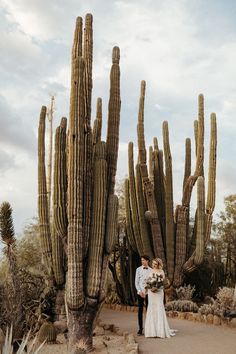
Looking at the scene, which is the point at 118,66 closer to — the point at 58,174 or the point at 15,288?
the point at 58,174

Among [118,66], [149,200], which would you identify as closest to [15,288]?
[118,66]

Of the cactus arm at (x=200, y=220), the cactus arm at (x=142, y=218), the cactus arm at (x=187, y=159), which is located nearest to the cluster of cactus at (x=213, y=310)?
the cactus arm at (x=200, y=220)

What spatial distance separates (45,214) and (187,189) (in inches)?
213

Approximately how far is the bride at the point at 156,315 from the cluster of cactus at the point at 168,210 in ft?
16.8

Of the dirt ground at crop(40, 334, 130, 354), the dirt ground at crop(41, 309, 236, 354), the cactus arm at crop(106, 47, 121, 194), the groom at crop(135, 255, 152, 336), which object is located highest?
the cactus arm at crop(106, 47, 121, 194)

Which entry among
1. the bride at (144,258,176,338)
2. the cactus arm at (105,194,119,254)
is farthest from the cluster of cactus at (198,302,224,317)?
the cactus arm at (105,194,119,254)

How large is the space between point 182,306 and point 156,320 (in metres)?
4.13

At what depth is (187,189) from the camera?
597 inches

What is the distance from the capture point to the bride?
30.5 ft

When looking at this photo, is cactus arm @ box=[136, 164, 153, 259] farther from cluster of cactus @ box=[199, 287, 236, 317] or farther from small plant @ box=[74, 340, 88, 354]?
small plant @ box=[74, 340, 88, 354]

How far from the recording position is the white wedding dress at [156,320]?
30.5 ft

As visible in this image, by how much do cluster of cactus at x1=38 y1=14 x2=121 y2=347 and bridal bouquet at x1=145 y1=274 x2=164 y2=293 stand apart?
1.17m

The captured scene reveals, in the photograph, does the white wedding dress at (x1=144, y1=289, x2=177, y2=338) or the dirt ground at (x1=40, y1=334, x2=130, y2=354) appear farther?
the white wedding dress at (x1=144, y1=289, x2=177, y2=338)

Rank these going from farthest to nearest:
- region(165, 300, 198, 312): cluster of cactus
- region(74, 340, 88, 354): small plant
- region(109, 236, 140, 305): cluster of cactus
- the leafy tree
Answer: the leafy tree
region(109, 236, 140, 305): cluster of cactus
region(165, 300, 198, 312): cluster of cactus
region(74, 340, 88, 354): small plant
